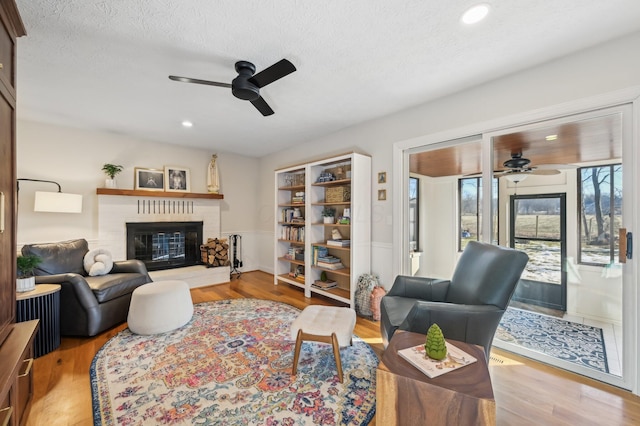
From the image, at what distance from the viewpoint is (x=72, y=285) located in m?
2.53

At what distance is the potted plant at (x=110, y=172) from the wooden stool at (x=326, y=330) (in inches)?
146

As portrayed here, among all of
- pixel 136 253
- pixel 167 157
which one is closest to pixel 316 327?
pixel 136 253

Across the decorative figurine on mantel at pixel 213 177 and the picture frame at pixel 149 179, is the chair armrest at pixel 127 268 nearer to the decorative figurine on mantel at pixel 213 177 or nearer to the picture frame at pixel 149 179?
the picture frame at pixel 149 179

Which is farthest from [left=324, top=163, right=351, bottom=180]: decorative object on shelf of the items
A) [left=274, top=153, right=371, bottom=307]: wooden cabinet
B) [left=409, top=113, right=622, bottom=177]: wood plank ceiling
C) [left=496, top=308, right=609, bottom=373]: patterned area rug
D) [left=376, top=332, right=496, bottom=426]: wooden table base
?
[left=376, top=332, right=496, bottom=426]: wooden table base

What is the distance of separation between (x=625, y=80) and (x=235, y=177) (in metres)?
5.25

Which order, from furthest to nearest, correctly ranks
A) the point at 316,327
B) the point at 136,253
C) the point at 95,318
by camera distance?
the point at 136,253 < the point at 95,318 < the point at 316,327

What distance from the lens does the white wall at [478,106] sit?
1.89m

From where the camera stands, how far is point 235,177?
5.44m

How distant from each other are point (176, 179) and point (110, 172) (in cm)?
93

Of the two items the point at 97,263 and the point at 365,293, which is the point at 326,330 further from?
the point at 97,263

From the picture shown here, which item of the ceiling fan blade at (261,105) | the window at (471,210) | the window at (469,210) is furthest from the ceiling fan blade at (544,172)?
the ceiling fan blade at (261,105)

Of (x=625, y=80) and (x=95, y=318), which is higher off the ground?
(x=625, y=80)

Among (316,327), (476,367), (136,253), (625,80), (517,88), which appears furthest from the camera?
(136,253)

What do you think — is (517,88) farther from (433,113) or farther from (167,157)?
(167,157)
